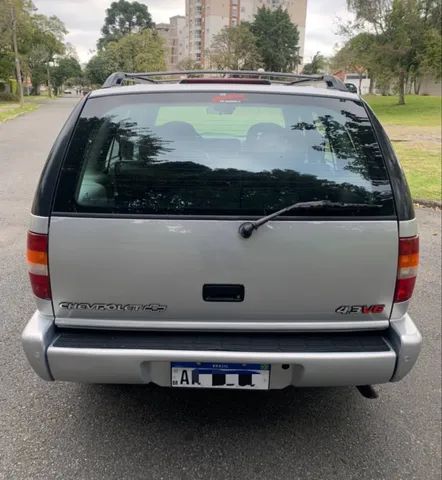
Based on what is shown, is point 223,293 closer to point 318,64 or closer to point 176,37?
point 318,64

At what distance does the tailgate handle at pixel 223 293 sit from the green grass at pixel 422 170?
693 cm

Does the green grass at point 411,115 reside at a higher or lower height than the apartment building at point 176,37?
lower

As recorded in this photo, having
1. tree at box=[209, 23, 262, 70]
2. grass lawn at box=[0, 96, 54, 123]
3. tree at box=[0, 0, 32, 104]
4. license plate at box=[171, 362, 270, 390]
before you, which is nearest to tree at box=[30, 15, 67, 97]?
tree at box=[0, 0, 32, 104]

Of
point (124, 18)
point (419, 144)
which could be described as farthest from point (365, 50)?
point (124, 18)

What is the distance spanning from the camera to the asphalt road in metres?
2.41

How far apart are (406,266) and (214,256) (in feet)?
2.97

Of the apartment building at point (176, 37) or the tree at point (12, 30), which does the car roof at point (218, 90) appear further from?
the apartment building at point (176, 37)

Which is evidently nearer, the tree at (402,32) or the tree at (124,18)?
the tree at (402,32)

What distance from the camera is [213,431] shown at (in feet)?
8.82

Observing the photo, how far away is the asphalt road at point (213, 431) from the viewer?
2.41 metres

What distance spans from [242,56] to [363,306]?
61.7m

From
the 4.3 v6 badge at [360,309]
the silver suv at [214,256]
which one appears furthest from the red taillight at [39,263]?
the 4.3 v6 badge at [360,309]

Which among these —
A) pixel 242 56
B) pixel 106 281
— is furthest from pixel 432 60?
pixel 106 281

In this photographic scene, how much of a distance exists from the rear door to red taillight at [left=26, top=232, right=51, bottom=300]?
0.05 meters
